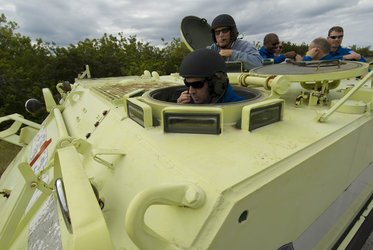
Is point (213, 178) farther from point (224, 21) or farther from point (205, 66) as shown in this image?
point (224, 21)

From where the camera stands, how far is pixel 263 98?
1901mm

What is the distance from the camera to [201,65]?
1.89 metres

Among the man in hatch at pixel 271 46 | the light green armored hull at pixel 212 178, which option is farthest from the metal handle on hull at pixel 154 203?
the man in hatch at pixel 271 46

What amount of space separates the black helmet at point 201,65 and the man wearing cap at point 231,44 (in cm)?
132

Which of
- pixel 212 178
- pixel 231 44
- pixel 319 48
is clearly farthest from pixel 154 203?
pixel 319 48

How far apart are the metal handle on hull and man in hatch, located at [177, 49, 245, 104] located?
1.10 m

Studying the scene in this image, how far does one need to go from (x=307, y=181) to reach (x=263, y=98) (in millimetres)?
742

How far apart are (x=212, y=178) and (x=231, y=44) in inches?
117

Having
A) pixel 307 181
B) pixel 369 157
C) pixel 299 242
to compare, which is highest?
pixel 307 181

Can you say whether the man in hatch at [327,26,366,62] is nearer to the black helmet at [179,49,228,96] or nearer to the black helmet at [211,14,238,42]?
the black helmet at [211,14,238,42]

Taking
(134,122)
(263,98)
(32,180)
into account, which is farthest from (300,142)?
(32,180)

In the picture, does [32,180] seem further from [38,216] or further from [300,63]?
[300,63]

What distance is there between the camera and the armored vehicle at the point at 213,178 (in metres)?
1.00

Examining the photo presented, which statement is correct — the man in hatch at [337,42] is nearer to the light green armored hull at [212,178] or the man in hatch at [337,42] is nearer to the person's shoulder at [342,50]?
the person's shoulder at [342,50]
